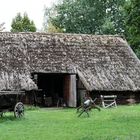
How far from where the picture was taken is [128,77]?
123 feet

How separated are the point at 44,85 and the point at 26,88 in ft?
19.5

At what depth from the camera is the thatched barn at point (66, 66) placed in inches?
1385

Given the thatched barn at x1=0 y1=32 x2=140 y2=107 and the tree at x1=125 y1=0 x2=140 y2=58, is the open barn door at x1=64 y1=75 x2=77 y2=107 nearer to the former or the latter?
the thatched barn at x1=0 y1=32 x2=140 y2=107

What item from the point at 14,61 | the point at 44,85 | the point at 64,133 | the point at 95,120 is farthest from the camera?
the point at 44,85

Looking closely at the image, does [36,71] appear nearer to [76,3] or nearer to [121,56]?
[121,56]

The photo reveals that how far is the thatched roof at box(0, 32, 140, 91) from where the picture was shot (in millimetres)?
35750

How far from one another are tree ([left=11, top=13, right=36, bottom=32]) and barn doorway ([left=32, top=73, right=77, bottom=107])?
2880 cm

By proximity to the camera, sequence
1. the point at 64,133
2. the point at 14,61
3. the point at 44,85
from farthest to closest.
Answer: the point at 44,85 → the point at 14,61 → the point at 64,133

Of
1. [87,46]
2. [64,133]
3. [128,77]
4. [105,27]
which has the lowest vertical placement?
[64,133]

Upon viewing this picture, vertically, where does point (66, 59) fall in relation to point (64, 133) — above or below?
above

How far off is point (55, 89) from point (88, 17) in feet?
61.9

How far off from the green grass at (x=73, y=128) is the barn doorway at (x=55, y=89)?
1128 centimetres

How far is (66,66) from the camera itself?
1441 inches

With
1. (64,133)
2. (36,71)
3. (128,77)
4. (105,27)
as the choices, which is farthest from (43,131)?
(105,27)
